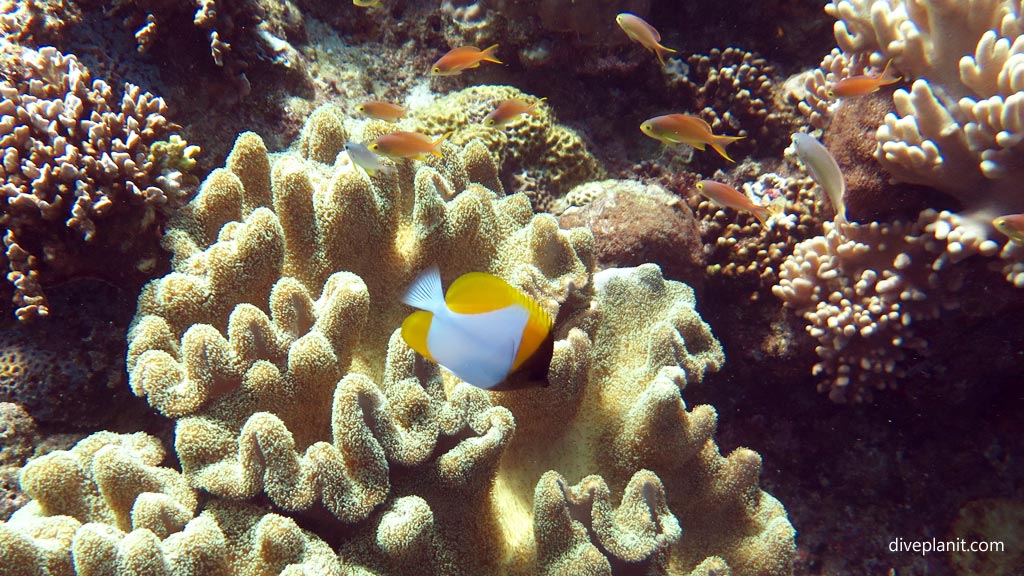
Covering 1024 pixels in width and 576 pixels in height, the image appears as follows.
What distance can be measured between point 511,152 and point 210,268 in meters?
2.63

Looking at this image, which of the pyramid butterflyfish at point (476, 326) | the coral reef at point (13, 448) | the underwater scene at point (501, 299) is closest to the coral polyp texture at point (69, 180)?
the underwater scene at point (501, 299)

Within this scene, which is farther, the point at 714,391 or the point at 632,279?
the point at 714,391

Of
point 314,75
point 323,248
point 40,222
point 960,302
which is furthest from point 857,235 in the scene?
point 40,222

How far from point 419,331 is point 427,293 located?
11cm

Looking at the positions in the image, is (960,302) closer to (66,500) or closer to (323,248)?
(323,248)

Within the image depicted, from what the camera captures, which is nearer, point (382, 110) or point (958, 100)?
point (958, 100)

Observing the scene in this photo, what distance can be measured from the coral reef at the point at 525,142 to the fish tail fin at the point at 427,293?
9.99 feet

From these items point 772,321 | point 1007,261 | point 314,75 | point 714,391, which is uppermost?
point 314,75

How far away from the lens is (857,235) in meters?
3.56

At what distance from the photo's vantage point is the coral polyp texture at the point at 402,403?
203 centimetres

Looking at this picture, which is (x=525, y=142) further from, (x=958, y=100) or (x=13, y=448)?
(x=13, y=448)

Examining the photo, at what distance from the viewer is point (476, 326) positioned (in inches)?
56.9

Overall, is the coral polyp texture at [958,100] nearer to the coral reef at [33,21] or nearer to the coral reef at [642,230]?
the coral reef at [642,230]

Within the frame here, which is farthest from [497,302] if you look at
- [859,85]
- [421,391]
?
[859,85]
